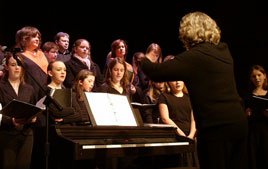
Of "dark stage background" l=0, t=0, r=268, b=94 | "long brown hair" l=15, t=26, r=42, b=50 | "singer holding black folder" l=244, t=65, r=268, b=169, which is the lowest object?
"singer holding black folder" l=244, t=65, r=268, b=169

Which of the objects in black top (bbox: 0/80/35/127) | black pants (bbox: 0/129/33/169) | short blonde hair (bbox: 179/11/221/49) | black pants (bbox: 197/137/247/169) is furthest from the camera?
black top (bbox: 0/80/35/127)

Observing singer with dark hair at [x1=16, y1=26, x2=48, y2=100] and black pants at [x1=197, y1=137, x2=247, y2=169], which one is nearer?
black pants at [x1=197, y1=137, x2=247, y2=169]

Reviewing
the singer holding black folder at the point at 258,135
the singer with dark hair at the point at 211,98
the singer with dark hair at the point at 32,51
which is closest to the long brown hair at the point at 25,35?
the singer with dark hair at the point at 32,51

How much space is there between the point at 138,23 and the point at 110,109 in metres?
4.60

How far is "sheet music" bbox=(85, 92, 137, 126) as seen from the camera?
2981 mm

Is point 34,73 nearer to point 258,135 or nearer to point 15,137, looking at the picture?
point 15,137

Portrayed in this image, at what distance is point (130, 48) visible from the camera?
7.32m

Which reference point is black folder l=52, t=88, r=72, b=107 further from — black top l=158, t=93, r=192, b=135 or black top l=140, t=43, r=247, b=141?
black top l=140, t=43, r=247, b=141

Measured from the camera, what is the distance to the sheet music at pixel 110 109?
2981 millimetres

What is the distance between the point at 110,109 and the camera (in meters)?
3.08

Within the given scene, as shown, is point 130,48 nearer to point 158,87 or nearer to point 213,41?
point 158,87

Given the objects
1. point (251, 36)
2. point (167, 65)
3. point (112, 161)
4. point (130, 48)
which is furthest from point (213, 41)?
point (130, 48)

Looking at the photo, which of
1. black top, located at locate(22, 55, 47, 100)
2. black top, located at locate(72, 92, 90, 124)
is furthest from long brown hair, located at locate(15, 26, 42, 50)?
black top, located at locate(72, 92, 90, 124)

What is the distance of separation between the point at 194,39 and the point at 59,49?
3519 millimetres
